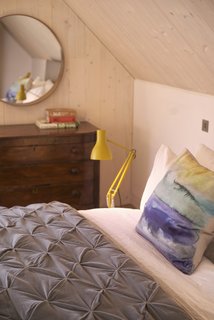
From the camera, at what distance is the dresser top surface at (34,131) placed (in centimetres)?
365

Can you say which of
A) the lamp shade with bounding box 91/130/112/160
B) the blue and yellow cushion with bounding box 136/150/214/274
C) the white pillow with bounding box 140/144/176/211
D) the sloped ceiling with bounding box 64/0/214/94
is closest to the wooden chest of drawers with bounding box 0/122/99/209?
the sloped ceiling with bounding box 64/0/214/94

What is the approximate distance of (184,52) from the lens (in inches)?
120

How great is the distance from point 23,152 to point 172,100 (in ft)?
3.99

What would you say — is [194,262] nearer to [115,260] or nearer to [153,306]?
[115,260]

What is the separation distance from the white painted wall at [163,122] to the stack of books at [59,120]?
640mm

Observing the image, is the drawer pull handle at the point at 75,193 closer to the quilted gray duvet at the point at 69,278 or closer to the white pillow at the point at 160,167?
the white pillow at the point at 160,167

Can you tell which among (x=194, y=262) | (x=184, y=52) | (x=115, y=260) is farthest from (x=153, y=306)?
(x=184, y=52)

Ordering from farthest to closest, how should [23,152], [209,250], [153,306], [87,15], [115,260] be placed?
[87,15], [23,152], [209,250], [115,260], [153,306]

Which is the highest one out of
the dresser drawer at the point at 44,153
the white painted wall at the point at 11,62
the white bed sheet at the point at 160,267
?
the white painted wall at the point at 11,62

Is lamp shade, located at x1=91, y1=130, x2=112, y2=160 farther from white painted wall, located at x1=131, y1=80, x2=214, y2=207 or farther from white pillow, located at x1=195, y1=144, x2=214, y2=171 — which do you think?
white painted wall, located at x1=131, y1=80, x2=214, y2=207

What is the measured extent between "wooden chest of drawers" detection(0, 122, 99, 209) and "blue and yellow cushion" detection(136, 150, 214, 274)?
62.4 inches

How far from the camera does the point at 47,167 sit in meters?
3.74

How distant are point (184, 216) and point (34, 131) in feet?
6.48

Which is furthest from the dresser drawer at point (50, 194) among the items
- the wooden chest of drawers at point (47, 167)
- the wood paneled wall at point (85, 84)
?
the wood paneled wall at point (85, 84)
